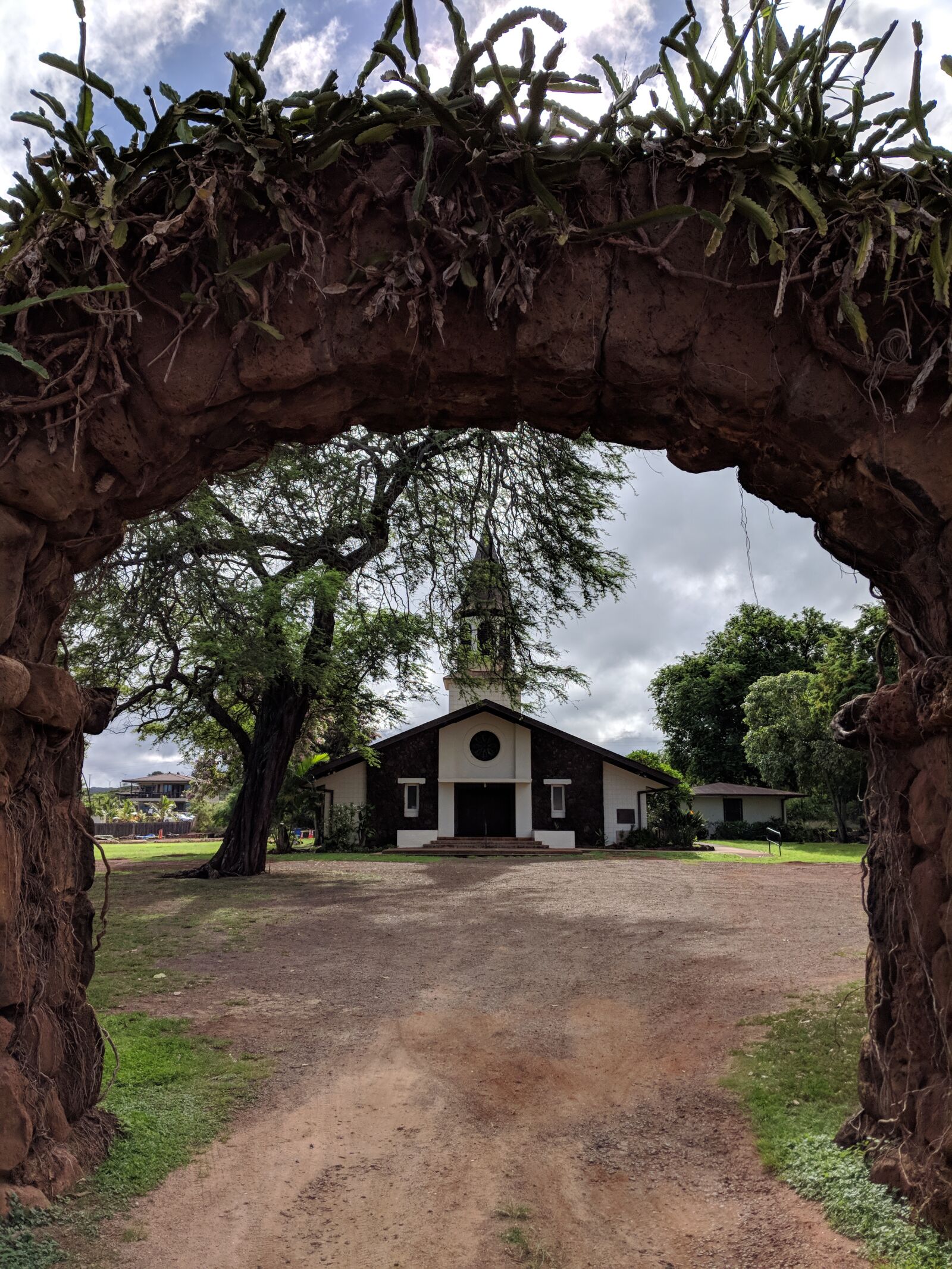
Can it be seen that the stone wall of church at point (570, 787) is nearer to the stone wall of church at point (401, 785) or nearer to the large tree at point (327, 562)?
the stone wall of church at point (401, 785)

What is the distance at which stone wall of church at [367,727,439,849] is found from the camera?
30484 millimetres

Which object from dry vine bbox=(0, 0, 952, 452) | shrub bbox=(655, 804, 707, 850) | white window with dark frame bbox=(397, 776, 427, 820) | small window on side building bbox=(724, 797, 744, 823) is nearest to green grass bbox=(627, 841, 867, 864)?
shrub bbox=(655, 804, 707, 850)

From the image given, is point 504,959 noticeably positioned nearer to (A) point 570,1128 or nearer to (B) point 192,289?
(A) point 570,1128

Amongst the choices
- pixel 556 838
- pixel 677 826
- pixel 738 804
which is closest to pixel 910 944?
pixel 556 838

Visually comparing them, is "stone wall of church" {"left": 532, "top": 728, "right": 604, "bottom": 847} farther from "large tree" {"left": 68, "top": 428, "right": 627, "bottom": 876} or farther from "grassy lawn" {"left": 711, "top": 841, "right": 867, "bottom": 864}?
"large tree" {"left": 68, "top": 428, "right": 627, "bottom": 876}

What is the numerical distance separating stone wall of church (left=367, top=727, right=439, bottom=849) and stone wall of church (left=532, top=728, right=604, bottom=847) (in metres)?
3.30

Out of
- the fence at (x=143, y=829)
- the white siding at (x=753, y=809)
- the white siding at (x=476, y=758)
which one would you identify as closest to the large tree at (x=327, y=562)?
the white siding at (x=476, y=758)

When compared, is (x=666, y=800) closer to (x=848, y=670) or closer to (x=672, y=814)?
(x=672, y=814)

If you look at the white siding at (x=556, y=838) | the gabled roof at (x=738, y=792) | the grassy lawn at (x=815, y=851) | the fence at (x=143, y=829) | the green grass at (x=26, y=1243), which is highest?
the gabled roof at (x=738, y=792)

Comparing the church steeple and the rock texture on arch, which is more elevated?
the church steeple

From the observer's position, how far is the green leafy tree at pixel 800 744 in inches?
1302

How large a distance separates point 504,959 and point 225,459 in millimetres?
6724

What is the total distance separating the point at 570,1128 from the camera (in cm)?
523

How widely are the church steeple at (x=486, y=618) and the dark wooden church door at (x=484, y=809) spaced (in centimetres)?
1382
